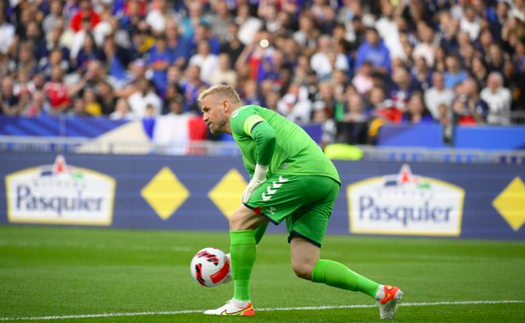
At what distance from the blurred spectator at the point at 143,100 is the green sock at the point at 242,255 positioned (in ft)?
38.6

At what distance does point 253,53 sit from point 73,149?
14.6 ft

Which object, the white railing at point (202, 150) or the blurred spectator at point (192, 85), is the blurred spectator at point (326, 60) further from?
the white railing at point (202, 150)

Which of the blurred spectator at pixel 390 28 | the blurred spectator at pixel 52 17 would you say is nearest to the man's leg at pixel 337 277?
the blurred spectator at pixel 390 28

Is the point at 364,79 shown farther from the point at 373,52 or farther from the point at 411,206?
the point at 411,206

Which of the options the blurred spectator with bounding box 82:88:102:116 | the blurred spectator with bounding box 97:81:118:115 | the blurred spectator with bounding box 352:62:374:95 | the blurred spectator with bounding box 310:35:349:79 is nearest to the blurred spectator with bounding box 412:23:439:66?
the blurred spectator with bounding box 352:62:374:95

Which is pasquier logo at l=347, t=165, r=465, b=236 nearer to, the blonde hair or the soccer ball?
the soccer ball

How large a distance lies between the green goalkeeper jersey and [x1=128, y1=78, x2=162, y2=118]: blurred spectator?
38.0 ft

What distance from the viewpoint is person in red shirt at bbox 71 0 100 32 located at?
22.1m

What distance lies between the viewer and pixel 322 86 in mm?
17594

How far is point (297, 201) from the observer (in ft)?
23.9

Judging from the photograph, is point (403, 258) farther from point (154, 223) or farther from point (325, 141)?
point (154, 223)

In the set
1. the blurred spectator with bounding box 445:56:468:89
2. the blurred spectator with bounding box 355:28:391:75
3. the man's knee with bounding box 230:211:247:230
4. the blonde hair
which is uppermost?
the blurred spectator with bounding box 355:28:391:75

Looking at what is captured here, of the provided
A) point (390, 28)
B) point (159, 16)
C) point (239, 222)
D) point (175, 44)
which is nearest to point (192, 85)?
point (175, 44)

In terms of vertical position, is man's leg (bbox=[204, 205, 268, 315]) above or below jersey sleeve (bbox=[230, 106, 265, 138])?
below
